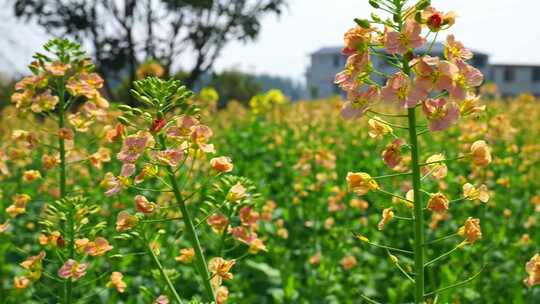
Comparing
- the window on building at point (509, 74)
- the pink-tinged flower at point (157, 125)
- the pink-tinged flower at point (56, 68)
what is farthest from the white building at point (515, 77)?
the pink-tinged flower at point (157, 125)

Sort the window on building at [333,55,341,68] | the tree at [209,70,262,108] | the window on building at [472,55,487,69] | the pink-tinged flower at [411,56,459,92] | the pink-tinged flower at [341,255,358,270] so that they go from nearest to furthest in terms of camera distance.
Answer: the pink-tinged flower at [411,56,459,92] < the pink-tinged flower at [341,255,358,270] < the tree at [209,70,262,108] < the window on building at [472,55,487,69] < the window on building at [333,55,341,68]

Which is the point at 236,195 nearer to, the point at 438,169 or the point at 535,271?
the point at 438,169

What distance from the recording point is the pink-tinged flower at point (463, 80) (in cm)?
149

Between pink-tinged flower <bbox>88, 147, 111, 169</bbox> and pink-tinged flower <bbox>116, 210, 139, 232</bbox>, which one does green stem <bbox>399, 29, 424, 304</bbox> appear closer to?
pink-tinged flower <bbox>116, 210, 139, 232</bbox>

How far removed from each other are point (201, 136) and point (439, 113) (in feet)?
2.05

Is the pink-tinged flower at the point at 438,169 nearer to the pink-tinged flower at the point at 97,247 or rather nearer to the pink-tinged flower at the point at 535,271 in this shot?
the pink-tinged flower at the point at 535,271

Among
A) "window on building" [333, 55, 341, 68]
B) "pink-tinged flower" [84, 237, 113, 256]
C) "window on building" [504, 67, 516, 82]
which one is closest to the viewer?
"pink-tinged flower" [84, 237, 113, 256]

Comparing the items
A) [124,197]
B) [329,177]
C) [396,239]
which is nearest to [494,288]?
[396,239]

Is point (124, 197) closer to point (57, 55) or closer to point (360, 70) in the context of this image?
point (57, 55)

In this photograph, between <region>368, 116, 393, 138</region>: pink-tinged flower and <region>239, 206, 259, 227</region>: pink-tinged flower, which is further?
<region>239, 206, 259, 227</region>: pink-tinged flower

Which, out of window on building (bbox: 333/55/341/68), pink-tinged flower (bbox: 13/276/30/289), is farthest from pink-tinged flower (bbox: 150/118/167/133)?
window on building (bbox: 333/55/341/68)

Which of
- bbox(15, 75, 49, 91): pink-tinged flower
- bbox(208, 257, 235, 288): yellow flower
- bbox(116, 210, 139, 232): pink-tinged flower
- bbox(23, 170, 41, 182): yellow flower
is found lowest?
bbox(208, 257, 235, 288): yellow flower

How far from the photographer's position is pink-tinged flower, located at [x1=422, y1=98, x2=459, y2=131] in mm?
1476

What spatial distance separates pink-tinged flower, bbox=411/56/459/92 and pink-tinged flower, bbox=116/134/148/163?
2.35 feet
